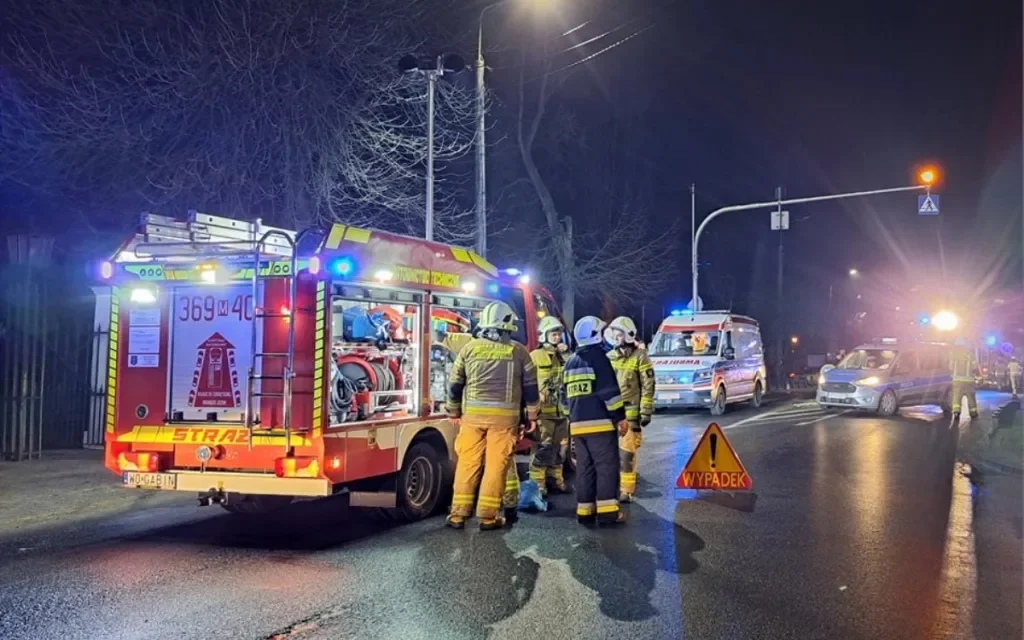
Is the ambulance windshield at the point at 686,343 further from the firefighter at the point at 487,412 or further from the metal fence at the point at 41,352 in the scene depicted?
the firefighter at the point at 487,412

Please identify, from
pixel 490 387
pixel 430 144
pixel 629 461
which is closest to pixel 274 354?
pixel 490 387

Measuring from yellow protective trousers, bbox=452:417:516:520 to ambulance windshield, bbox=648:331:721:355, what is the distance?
13.6 meters

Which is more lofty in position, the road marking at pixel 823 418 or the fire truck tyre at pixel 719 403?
the fire truck tyre at pixel 719 403

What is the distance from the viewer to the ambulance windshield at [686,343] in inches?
790

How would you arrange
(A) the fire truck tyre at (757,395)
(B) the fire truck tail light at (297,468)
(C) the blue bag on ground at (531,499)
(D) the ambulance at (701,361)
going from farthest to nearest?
(A) the fire truck tyre at (757,395)
(D) the ambulance at (701,361)
(C) the blue bag on ground at (531,499)
(B) the fire truck tail light at (297,468)

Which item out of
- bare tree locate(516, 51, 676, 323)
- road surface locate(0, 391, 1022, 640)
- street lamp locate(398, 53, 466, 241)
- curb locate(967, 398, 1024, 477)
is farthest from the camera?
bare tree locate(516, 51, 676, 323)

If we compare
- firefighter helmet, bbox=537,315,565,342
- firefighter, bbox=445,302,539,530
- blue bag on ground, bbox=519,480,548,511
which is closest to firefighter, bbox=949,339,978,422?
firefighter helmet, bbox=537,315,565,342

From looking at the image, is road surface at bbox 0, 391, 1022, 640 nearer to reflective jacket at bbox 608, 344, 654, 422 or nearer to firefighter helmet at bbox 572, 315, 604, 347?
reflective jacket at bbox 608, 344, 654, 422

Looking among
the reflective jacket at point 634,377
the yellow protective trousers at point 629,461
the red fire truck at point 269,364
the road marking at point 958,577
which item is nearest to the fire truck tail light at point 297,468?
the red fire truck at point 269,364

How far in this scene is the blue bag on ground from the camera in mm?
8125

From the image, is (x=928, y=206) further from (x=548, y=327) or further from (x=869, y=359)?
(x=548, y=327)

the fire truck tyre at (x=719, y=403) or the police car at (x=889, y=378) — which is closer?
the police car at (x=889, y=378)

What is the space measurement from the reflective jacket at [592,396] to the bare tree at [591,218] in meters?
19.8

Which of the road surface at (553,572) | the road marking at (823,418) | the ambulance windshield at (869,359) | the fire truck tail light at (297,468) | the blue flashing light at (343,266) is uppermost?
the blue flashing light at (343,266)
